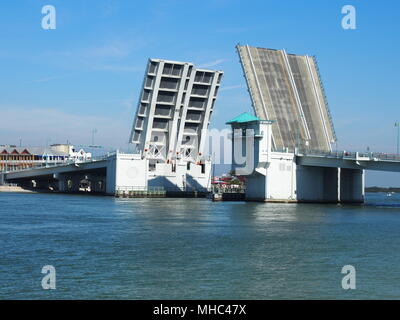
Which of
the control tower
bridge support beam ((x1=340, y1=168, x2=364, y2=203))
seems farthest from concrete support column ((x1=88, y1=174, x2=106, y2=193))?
bridge support beam ((x1=340, y1=168, x2=364, y2=203))

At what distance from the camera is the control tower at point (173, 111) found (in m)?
57.7

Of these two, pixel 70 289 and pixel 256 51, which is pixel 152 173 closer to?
pixel 256 51

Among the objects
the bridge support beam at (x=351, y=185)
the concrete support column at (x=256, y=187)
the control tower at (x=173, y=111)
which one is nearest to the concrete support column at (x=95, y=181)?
the control tower at (x=173, y=111)

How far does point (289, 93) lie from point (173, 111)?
56.7ft

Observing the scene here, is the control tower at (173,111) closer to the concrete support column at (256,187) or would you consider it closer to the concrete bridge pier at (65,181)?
the concrete support column at (256,187)

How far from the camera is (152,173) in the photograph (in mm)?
63500

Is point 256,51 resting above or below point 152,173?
above

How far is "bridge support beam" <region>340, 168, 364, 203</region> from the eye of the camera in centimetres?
5222

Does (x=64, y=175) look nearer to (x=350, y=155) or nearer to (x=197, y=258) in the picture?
(x=350, y=155)

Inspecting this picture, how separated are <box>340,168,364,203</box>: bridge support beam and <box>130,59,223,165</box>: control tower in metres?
15.4

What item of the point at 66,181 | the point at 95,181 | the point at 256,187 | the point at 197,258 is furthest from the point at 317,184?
the point at 95,181

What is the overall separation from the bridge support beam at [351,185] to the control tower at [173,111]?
1535 centimetres
